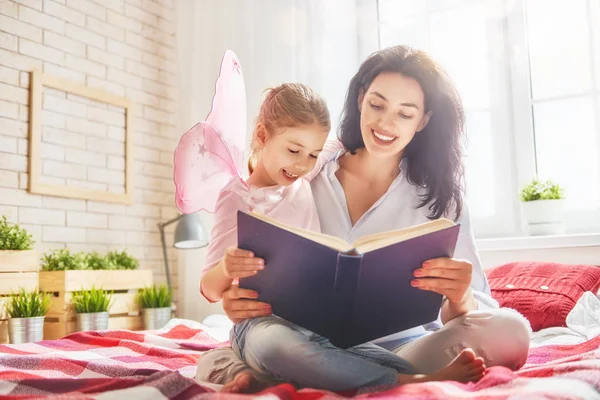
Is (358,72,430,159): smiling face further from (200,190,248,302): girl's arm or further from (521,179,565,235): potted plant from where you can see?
(521,179,565,235): potted plant

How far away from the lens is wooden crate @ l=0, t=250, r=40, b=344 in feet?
8.66

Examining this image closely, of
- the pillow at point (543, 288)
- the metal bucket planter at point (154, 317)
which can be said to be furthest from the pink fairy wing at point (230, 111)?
the metal bucket planter at point (154, 317)

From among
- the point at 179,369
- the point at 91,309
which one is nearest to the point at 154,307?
the point at 91,309

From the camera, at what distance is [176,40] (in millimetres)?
4102

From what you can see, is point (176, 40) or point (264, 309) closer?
point (264, 309)

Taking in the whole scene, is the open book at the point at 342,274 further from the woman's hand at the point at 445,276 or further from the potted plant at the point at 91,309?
the potted plant at the point at 91,309

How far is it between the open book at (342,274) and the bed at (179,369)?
14cm

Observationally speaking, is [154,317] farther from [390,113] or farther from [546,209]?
[390,113]

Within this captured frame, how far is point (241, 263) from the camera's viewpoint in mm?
1159

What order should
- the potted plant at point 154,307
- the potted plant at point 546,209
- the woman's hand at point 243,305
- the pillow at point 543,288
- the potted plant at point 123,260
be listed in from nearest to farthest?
the woman's hand at point 243,305, the pillow at point 543,288, the potted plant at point 546,209, the potted plant at point 154,307, the potted plant at point 123,260

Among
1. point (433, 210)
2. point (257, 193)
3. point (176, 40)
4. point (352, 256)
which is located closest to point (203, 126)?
point (257, 193)

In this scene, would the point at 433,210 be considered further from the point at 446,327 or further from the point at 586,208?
the point at 586,208

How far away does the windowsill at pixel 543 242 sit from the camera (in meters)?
2.62

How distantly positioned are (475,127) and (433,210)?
6.18 ft
